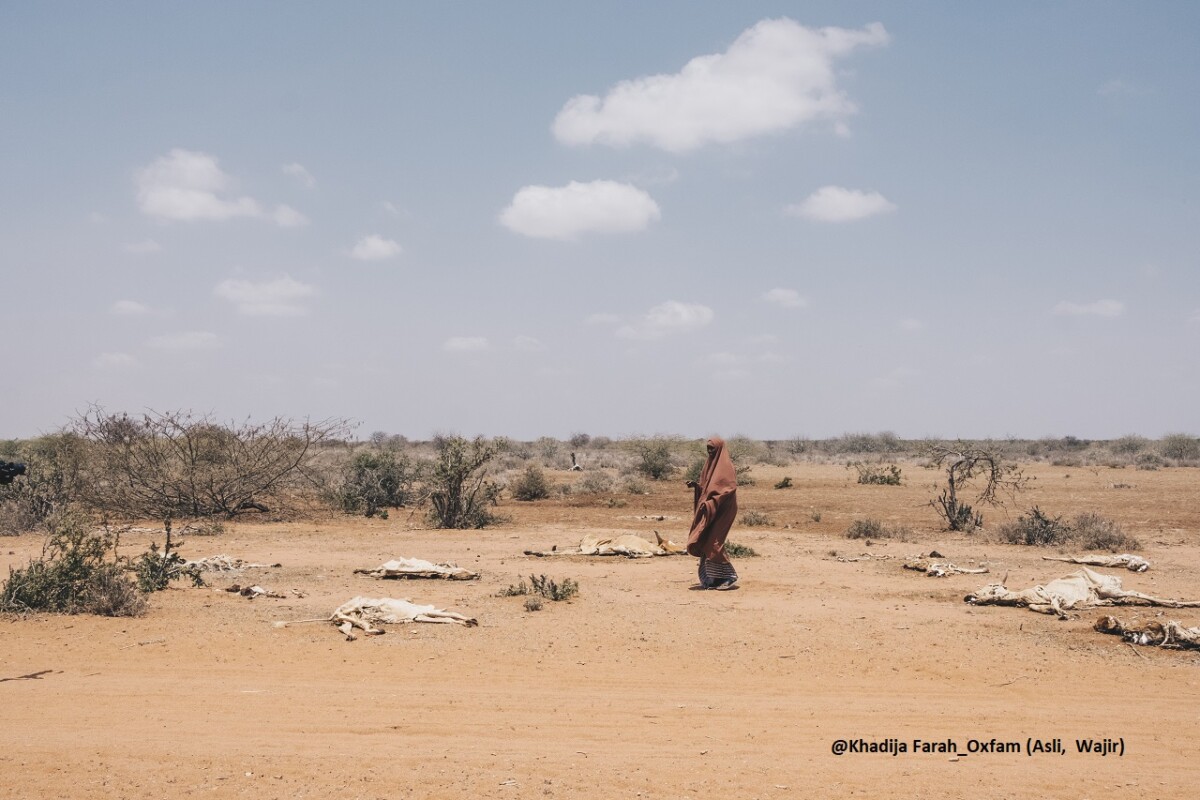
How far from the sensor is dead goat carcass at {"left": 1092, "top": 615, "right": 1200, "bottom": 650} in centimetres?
882

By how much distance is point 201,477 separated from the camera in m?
22.7

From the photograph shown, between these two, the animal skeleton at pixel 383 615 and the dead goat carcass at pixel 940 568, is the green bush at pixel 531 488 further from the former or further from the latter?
the animal skeleton at pixel 383 615

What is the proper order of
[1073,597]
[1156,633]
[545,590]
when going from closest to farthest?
[1156,633], [1073,597], [545,590]

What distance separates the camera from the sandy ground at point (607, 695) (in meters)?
5.54

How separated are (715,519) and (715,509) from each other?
0.50ft

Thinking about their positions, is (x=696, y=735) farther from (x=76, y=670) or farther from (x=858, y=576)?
(x=858, y=576)

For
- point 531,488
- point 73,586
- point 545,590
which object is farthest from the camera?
point 531,488

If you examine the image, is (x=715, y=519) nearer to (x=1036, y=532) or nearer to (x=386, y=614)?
(x=386, y=614)

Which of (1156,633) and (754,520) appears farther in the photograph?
(754,520)

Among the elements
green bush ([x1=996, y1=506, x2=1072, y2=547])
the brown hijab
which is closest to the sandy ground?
the brown hijab

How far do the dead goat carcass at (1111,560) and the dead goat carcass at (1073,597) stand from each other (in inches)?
113

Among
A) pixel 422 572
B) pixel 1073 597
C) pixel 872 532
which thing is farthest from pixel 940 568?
pixel 422 572

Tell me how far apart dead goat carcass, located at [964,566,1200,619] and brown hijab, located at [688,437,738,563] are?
10.8 ft

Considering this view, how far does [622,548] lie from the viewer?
16.0 metres
